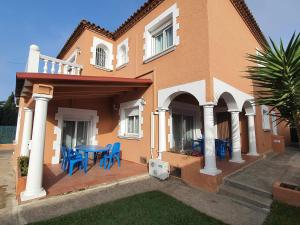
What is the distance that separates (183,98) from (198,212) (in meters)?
6.88

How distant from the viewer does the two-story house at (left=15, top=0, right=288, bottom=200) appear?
646cm

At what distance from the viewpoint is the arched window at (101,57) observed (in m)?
12.6

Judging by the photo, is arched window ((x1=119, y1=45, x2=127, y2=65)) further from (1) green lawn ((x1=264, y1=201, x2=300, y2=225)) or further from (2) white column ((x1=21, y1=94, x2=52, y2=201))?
(1) green lawn ((x1=264, y1=201, x2=300, y2=225))

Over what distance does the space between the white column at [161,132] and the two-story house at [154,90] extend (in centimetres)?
5

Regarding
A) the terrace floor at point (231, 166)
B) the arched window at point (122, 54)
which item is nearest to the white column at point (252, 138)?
the terrace floor at point (231, 166)

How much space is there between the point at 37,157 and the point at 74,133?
5719 mm

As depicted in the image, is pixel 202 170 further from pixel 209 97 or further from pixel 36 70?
pixel 36 70

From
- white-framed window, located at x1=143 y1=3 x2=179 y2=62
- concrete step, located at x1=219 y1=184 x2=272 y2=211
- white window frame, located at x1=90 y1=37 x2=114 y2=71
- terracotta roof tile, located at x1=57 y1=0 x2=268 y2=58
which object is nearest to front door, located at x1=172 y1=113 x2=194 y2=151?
white-framed window, located at x1=143 y1=3 x2=179 y2=62

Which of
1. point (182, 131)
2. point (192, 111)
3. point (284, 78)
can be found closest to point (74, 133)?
point (182, 131)

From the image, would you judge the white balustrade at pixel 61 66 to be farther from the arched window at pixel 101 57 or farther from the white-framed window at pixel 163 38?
the white-framed window at pixel 163 38

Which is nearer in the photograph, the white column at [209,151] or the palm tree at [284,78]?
the palm tree at [284,78]

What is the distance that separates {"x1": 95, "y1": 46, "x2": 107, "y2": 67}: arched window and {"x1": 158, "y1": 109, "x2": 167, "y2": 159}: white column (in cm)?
675

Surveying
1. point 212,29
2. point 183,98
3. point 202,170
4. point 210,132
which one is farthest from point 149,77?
point 202,170

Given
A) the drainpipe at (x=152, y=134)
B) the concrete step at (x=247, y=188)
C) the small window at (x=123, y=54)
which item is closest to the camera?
A: the concrete step at (x=247, y=188)
